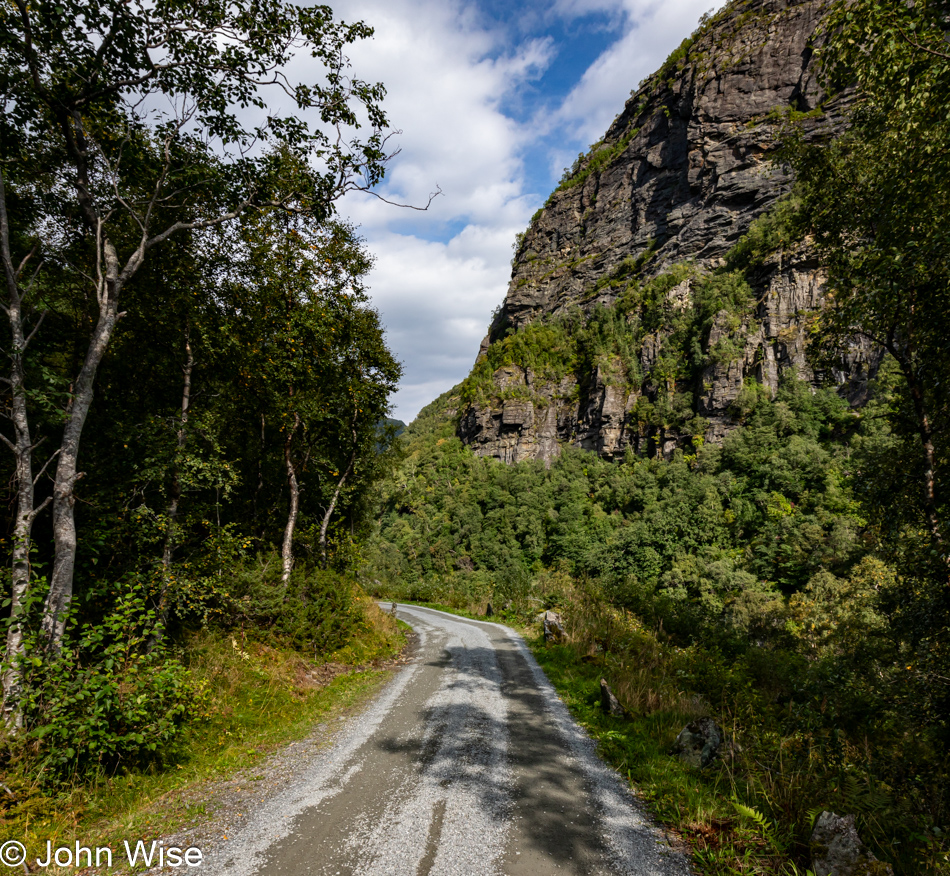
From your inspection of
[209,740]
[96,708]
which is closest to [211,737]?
[209,740]

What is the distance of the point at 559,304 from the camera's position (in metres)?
122

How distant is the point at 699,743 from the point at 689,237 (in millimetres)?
113977

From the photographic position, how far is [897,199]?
19.0 feet

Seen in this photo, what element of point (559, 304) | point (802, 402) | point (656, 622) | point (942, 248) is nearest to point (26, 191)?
point (942, 248)

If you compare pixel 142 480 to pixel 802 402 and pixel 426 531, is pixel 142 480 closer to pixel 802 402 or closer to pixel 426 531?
pixel 426 531

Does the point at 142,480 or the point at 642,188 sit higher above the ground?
the point at 642,188

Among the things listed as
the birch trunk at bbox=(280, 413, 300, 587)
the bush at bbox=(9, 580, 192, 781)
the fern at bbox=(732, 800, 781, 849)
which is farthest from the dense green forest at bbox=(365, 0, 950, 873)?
the birch trunk at bbox=(280, 413, 300, 587)

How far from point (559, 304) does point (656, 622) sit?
117 m

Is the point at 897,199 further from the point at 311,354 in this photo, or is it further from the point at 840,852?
the point at 311,354

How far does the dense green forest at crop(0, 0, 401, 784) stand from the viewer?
186 inches

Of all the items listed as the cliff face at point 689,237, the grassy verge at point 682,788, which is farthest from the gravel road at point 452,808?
the cliff face at point 689,237

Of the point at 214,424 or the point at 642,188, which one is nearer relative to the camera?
the point at 214,424

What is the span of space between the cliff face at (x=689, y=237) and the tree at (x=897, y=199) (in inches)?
2896

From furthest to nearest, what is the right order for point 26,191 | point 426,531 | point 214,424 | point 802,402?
point 426,531
point 802,402
point 214,424
point 26,191
